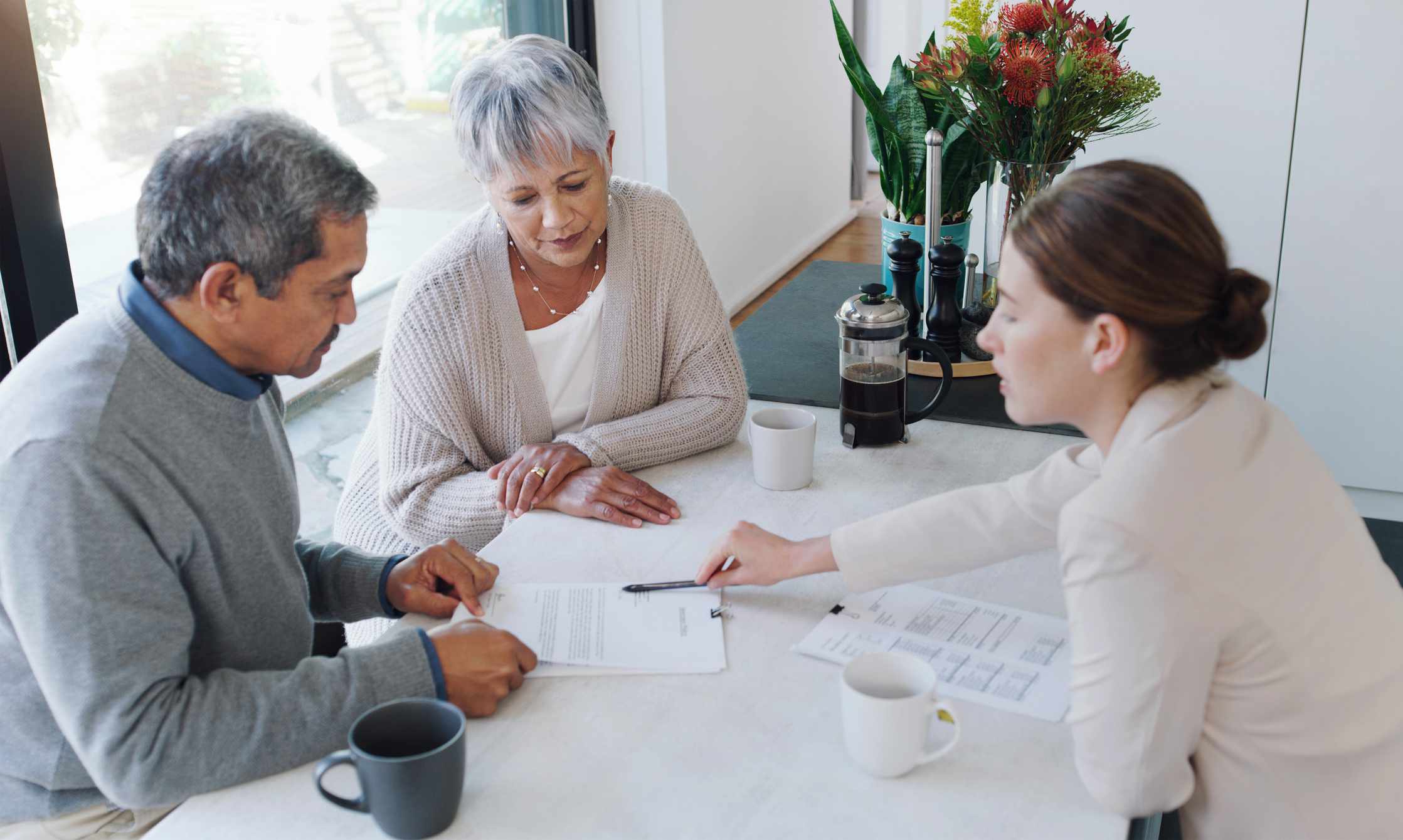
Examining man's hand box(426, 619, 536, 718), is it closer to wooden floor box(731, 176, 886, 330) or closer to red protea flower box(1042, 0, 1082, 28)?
red protea flower box(1042, 0, 1082, 28)

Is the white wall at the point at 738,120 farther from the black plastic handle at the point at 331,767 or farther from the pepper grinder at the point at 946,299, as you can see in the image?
the black plastic handle at the point at 331,767

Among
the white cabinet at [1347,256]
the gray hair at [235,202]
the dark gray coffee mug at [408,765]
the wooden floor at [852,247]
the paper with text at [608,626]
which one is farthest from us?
the wooden floor at [852,247]

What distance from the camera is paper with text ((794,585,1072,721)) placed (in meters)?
1.14

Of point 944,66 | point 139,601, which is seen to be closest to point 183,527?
point 139,601

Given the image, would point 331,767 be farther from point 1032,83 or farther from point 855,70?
point 855,70

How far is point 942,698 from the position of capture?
3.71 feet

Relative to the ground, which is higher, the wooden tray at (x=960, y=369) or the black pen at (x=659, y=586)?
the wooden tray at (x=960, y=369)

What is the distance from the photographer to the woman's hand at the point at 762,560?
4.40 ft

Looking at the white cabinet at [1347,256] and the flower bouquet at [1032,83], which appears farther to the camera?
the white cabinet at [1347,256]

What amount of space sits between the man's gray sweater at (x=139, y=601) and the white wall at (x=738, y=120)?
3.09 meters

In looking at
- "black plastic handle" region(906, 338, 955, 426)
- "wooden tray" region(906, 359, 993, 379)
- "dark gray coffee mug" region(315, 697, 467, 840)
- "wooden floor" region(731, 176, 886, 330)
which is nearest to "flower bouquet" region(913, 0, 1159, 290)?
"wooden tray" region(906, 359, 993, 379)

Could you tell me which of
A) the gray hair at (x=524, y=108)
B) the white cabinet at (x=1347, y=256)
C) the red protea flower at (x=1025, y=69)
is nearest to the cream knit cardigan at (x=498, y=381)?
the gray hair at (x=524, y=108)

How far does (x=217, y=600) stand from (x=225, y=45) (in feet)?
6.09

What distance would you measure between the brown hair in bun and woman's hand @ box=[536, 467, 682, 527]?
2.29 feet
